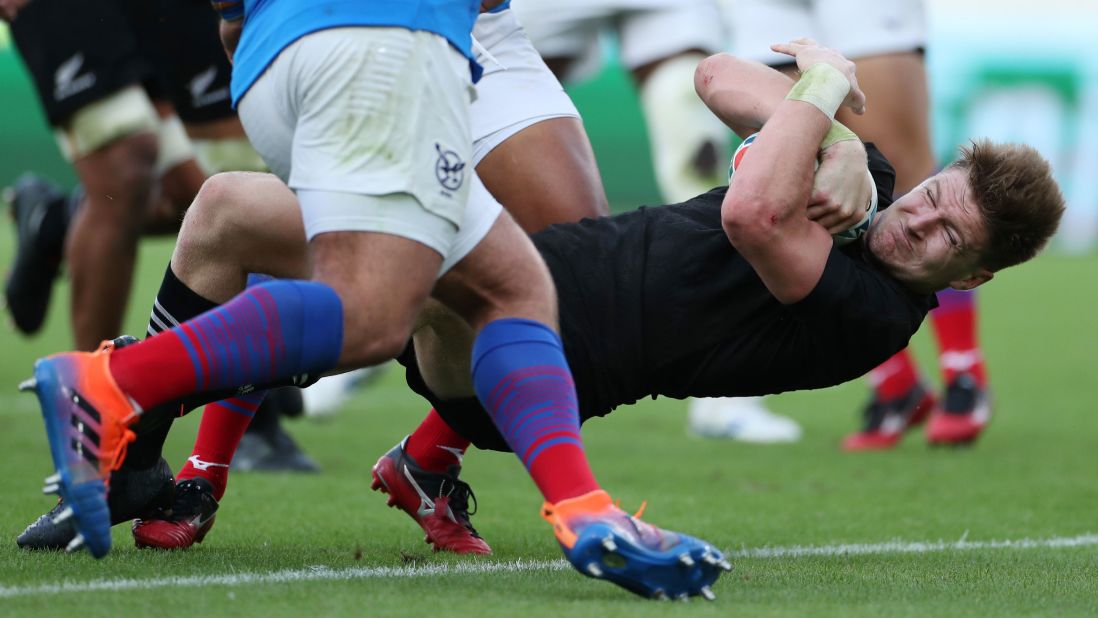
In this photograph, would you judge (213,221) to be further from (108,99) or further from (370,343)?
(108,99)

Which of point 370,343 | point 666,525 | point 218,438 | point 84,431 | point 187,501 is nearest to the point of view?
point 84,431

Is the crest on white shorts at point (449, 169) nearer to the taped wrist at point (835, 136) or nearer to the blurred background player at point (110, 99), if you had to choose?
the taped wrist at point (835, 136)

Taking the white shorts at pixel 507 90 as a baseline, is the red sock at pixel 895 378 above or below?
below

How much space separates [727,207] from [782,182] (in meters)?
0.11

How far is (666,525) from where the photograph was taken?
3.82 m

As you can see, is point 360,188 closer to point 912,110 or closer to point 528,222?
point 528,222

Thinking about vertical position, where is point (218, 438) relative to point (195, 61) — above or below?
above

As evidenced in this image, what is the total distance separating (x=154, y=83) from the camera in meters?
6.15

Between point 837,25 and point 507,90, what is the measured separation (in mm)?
2361

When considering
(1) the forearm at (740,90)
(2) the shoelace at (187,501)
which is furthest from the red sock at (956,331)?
(2) the shoelace at (187,501)

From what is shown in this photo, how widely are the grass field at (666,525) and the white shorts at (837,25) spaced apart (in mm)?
1426

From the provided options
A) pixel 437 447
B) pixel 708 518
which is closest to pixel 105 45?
pixel 437 447

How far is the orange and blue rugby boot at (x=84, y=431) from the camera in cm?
240

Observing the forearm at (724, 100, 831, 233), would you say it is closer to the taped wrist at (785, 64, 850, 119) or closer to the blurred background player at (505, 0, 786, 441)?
the taped wrist at (785, 64, 850, 119)
